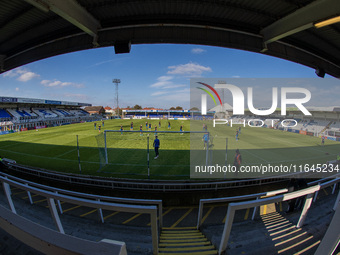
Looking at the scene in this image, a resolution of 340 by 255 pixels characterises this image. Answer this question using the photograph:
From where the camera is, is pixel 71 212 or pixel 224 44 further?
pixel 71 212

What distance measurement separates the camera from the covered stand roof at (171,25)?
350 centimetres

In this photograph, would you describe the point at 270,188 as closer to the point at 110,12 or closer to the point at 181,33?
the point at 181,33

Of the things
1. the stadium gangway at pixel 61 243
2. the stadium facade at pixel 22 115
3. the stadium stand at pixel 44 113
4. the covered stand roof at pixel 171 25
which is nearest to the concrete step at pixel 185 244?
the stadium gangway at pixel 61 243

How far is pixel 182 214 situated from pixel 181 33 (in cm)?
622

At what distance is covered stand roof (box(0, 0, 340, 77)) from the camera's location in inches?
138

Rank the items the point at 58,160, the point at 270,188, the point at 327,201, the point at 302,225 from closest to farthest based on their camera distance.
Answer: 1. the point at 302,225
2. the point at 327,201
3. the point at 270,188
4. the point at 58,160

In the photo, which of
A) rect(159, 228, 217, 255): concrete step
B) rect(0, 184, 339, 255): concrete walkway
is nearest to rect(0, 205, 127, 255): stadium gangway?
rect(0, 184, 339, 255): concrete walkway

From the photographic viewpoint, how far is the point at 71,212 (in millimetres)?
5297

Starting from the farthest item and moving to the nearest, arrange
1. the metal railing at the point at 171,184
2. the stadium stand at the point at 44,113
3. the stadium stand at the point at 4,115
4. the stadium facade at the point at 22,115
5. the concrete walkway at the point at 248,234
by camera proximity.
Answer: the stadium stand at the point at 44,113, the stadium stand at the point at 4,115, the stadium facade at the point at 22,115, the metal railing at the point at 171,184, the concrete walkway at the point at 248,234

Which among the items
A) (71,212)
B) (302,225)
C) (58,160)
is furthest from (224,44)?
(58,160)

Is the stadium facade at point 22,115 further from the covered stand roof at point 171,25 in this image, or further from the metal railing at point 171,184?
the covered stand roof at point 171,25

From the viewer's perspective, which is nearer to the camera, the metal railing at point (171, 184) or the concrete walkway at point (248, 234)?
the concrete walkway at point (248, 234)

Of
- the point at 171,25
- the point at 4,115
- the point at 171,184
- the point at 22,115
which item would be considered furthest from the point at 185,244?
the point at 22,115

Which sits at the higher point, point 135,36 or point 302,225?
point 135,36
